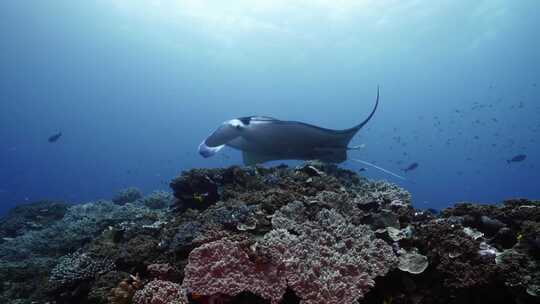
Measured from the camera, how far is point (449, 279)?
313cm

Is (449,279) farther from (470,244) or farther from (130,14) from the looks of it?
(130,14)

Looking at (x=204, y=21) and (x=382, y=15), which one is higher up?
(x=204, y=21)

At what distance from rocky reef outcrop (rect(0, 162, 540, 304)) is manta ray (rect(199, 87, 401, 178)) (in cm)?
135

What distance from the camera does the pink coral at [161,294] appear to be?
9.10 ft

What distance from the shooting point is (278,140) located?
7.11 m

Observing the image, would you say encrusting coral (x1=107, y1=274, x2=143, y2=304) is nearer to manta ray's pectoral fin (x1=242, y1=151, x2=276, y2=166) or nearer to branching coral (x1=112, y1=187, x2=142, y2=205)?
manta ray's pectoral fin (x1=242, y1=151, x2=276, y2=166)

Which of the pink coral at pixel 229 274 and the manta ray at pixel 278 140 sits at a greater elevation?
the manta ray at pixel 278 140

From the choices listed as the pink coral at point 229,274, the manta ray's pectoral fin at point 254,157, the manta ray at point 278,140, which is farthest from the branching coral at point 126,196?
the pink coral at point 229,274

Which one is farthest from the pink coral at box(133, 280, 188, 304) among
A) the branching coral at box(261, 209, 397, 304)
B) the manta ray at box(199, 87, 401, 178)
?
the manta ray at box(199, 87, 401, 178)

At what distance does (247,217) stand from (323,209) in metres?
1.06

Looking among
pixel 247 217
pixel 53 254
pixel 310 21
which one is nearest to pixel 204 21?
pixel 310 21

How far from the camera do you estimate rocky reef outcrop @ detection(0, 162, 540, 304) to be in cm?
297

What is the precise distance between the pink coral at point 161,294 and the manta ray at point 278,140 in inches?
137

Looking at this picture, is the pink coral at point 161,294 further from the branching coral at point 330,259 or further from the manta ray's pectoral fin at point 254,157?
the manta ray's pectoral fin at point 254,157
